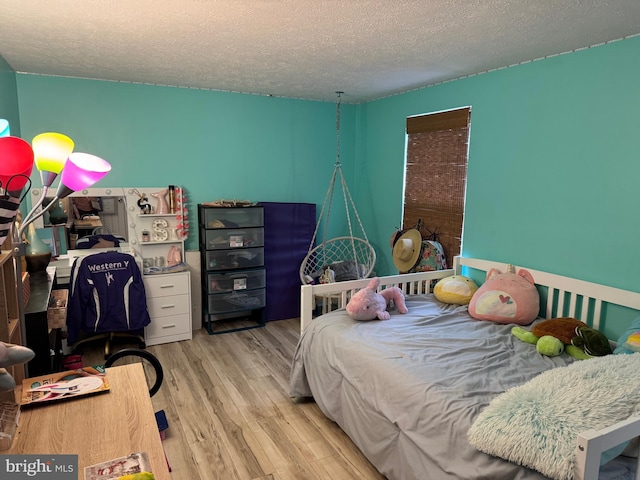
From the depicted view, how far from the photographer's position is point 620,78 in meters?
2.44

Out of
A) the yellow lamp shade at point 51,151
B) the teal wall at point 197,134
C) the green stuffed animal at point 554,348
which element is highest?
the teal wall at point 197,134

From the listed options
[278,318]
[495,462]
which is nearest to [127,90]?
[278,318]

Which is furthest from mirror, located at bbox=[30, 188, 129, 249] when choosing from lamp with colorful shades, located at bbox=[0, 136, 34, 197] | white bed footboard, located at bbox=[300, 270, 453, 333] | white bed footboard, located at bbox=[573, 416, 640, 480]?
white bed footboard, located at bbox=[573, 416, 640, 480]

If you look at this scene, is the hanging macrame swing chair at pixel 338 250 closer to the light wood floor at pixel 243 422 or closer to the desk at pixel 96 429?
the light wood floor at pixel 243 422

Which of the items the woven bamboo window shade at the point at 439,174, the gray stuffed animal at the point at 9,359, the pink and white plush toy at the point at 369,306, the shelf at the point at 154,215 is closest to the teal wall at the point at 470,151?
the woven bamboo window shade at the point at 439,174

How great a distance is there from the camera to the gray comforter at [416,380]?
182 centimetres

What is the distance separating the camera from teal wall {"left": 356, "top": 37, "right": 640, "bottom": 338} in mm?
2447

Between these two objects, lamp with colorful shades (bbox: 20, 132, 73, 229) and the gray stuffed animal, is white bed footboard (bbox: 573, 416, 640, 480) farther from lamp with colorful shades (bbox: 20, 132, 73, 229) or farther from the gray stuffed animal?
lamp with colorful shades (bbox: 20, 132, 73, 229)

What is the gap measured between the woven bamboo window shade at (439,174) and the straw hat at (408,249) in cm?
14

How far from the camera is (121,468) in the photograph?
1.17 metres

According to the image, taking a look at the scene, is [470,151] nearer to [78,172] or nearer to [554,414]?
[554,414]

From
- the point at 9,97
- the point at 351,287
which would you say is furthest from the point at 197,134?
the point at 351,287

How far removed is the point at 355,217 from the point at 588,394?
3458 mm

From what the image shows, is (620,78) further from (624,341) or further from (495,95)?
(624,341)
